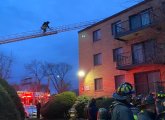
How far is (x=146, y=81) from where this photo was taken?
1051 inches

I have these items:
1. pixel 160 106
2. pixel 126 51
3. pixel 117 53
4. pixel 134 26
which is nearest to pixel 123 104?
pixel 160 106

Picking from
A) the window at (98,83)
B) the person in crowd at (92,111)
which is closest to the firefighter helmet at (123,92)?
the person in crowd at (92,111)

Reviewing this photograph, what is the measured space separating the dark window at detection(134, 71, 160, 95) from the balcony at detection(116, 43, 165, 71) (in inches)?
42.7

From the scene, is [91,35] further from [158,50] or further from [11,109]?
[11,109]

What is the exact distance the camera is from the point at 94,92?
32.3 meters

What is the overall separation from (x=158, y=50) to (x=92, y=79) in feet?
35.6

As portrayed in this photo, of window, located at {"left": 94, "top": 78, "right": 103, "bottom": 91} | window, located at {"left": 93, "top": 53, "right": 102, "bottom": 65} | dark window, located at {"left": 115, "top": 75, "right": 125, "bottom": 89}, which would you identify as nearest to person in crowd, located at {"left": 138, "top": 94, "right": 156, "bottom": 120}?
dark window, located at {"left": 115, "top": 75, "right": 125, "bottom": 89}

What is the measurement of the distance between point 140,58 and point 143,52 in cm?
73

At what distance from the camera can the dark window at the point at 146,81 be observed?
2597 centimetres

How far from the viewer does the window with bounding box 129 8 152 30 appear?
2582 cm

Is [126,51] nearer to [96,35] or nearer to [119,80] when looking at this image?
[119,80]

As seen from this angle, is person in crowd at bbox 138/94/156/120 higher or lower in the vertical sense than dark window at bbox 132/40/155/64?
lower

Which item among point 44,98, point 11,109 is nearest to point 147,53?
point 11,109

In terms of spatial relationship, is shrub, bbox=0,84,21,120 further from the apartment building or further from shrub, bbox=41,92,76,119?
shrub, bbox=41,92,76,119
